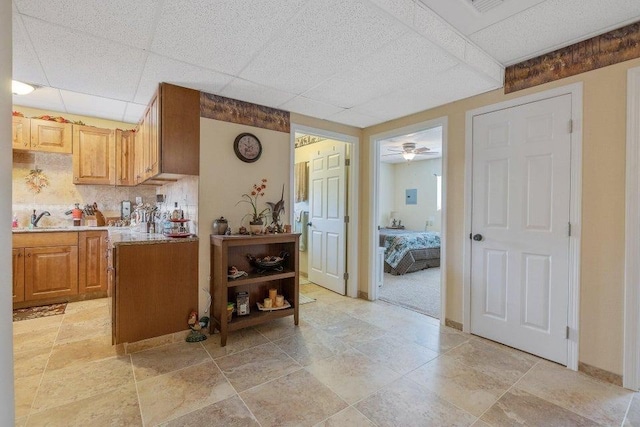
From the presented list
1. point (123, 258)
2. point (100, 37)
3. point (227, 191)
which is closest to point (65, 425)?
point (123, 258)

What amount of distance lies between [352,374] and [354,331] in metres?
0.75

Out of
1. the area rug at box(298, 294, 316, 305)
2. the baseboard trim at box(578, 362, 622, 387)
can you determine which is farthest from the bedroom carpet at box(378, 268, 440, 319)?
the baseboard trim at box(578, 362, 622, 387)

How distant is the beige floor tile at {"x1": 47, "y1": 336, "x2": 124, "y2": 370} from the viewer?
7.33 ft

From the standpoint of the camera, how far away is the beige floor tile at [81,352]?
7.33ft

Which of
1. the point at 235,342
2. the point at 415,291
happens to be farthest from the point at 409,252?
the point at 235,342

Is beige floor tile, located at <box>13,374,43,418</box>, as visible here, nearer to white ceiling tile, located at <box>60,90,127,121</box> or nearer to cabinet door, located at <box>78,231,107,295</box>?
cabinet door, located at <box>78,231,107,295</box>

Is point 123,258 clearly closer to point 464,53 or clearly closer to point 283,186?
point 283,186

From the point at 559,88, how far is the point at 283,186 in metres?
2.58

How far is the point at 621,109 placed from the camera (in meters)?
1.98

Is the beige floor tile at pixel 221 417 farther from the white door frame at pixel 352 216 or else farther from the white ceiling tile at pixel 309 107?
the white ceiling tile at pixel 309 107

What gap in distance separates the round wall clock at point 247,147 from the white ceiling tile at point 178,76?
49 cm

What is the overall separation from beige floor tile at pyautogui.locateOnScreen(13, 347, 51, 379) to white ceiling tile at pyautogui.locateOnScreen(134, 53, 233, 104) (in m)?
2.36

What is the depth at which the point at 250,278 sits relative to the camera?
2.77 metres

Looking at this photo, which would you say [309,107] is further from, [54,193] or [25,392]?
[54,193]
